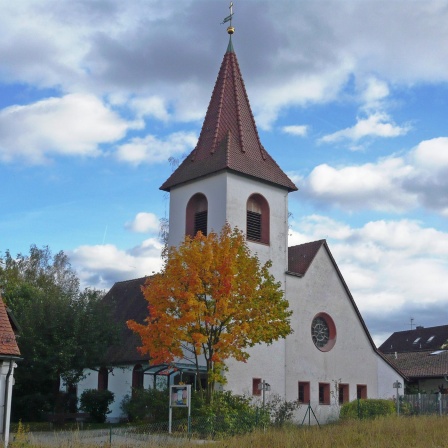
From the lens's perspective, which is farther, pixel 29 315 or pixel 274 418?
pixel 29 315

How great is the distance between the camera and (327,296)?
127 feet

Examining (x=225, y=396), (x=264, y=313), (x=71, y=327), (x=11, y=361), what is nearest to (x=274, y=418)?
(x=225, y=396)

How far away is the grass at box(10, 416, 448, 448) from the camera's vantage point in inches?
720

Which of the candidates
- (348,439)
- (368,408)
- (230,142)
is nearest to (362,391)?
(368,408)

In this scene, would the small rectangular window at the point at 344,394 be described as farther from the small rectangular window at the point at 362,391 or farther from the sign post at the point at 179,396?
the sign post at the point at 179,396

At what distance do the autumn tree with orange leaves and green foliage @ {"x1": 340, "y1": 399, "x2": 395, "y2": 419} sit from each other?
27.2 ft

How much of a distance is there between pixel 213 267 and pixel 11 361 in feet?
28.8

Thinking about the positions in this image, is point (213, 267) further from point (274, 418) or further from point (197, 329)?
point (274, 418)

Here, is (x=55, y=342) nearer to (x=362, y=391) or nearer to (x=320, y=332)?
(x=320, y=332)

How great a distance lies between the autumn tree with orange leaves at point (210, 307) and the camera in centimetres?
2794

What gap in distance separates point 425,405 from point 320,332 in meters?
6.26

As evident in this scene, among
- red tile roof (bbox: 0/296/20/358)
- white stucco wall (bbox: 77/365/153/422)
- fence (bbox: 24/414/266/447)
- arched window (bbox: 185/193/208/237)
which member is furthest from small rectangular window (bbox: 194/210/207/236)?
red tile roof (bbox: 0/296/20/358)

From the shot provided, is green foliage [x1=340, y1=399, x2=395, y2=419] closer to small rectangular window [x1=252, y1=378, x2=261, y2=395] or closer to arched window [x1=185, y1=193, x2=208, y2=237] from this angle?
small rectangular window [x1=252, y1=378, x2=261, y2=395]

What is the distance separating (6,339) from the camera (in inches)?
906
